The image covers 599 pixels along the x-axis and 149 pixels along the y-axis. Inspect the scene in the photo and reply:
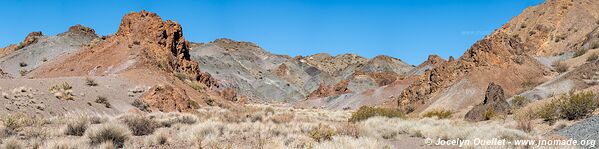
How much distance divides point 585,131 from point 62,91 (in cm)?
2390

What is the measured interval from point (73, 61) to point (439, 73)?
3282 centimetres

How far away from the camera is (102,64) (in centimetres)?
4450

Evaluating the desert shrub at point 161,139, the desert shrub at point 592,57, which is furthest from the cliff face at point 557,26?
the desert shrub at point 161,139

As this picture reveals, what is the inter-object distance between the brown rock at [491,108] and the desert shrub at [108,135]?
1921 centimetres

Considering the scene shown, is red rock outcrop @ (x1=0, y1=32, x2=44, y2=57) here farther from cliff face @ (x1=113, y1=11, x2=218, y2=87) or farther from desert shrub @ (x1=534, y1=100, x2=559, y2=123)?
desert shrub @ (x1=534, y1=100, x2=559, y2=123)

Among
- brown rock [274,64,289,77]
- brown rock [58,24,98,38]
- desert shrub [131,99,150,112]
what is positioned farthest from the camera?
brown rock [274,64,289,77]

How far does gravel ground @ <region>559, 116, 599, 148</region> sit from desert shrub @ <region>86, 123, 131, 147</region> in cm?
1225

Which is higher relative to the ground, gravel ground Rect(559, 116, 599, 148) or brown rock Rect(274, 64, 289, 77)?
brown rock Rect(274, 64, 289, 77)

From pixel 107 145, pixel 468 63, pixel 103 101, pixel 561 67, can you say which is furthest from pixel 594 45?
pixel 107 145

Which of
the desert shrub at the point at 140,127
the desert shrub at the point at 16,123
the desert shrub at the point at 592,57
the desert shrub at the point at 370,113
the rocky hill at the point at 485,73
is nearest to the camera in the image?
the desert shrub at the point at 16,123

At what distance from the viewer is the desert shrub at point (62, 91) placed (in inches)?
1027

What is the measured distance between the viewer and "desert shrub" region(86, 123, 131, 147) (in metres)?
13.3

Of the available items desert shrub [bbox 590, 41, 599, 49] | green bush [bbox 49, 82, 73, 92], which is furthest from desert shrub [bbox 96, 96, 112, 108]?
desert shrub [bbox 590, 41, 599, 49]

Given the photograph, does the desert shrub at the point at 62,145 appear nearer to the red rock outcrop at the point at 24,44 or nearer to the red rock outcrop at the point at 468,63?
the red rock outcrop at the point at 468,63
